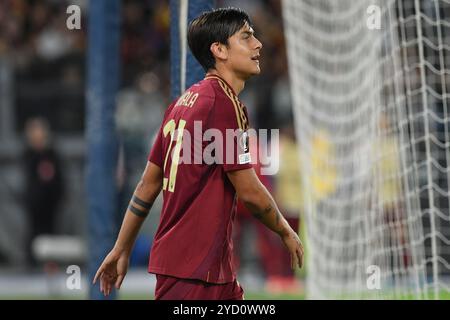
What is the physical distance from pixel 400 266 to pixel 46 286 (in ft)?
18.0

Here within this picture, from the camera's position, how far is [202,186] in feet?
17.2

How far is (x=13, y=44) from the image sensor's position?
16.8m

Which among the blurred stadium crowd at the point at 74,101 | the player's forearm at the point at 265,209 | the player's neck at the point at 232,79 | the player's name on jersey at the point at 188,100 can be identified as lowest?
the player's forearm at the point at 265,209

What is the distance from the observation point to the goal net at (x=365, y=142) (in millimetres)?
9461

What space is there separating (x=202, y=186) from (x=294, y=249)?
0.51 m

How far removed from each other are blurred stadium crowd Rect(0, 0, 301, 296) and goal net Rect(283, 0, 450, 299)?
2.24 meters

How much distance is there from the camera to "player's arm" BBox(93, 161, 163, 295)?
555 cm

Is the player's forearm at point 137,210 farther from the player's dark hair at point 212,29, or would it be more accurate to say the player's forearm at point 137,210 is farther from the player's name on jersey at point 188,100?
the player's dark hair at point 212,29

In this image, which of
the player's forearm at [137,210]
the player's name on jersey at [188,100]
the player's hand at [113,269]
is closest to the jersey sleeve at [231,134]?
the player's name on jersey at [188,100]

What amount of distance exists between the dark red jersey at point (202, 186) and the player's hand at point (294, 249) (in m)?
0.28

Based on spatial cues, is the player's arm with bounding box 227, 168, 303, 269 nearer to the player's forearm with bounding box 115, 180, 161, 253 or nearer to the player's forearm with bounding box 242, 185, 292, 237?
the player's forearm with bounding box 242, 185, 292, 237

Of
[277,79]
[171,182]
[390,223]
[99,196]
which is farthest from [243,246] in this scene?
[171,182]

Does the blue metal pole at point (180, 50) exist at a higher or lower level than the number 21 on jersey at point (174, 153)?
higher
